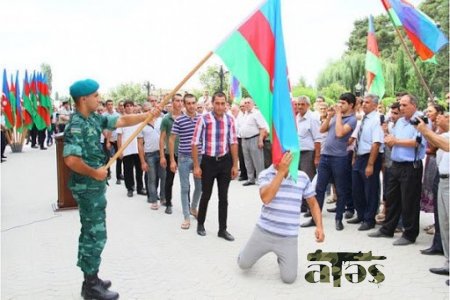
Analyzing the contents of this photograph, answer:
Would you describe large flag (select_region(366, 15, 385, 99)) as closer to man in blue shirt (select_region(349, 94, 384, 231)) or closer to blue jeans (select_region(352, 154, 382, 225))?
man in blue shirt (select_region(349, 94, 384, 231))

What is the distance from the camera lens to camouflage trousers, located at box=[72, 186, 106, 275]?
370 cm

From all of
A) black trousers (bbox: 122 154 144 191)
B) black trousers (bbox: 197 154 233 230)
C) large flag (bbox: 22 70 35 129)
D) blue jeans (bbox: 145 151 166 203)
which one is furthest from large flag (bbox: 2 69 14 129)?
black trousers (bbox: 197 154 233 230)

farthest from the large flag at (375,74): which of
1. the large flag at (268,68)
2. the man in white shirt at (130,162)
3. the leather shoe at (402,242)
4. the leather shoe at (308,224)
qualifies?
the large flag at (268,68)

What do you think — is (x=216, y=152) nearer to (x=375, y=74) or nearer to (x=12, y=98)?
(x=375, y=74)

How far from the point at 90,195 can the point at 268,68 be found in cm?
190

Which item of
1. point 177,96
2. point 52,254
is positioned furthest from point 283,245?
point 177,96

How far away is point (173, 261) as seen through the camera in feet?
15.7

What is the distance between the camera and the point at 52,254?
196 inches

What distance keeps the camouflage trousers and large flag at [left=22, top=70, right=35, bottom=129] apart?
14645 millimetres

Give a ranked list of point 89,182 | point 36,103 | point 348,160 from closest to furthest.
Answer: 1. point 89,182
2. point 348,160
3. point 36,103

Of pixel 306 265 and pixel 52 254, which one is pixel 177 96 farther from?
pixel 306 265

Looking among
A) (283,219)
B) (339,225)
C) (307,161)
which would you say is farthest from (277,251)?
(307,161)

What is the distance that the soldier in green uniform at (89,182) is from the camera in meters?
3.58

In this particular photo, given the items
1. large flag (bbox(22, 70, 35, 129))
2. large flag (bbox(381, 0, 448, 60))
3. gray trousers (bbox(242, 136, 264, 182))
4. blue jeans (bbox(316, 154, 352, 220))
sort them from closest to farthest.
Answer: large flag (bbox(381, 0, 448, 60)) → blue jeans (bbox(316, 154, 352, 220)) → gray trousers (bbox(242, 136, 264, 182)) → large flag (bbox(22, 70, 35, 129))
